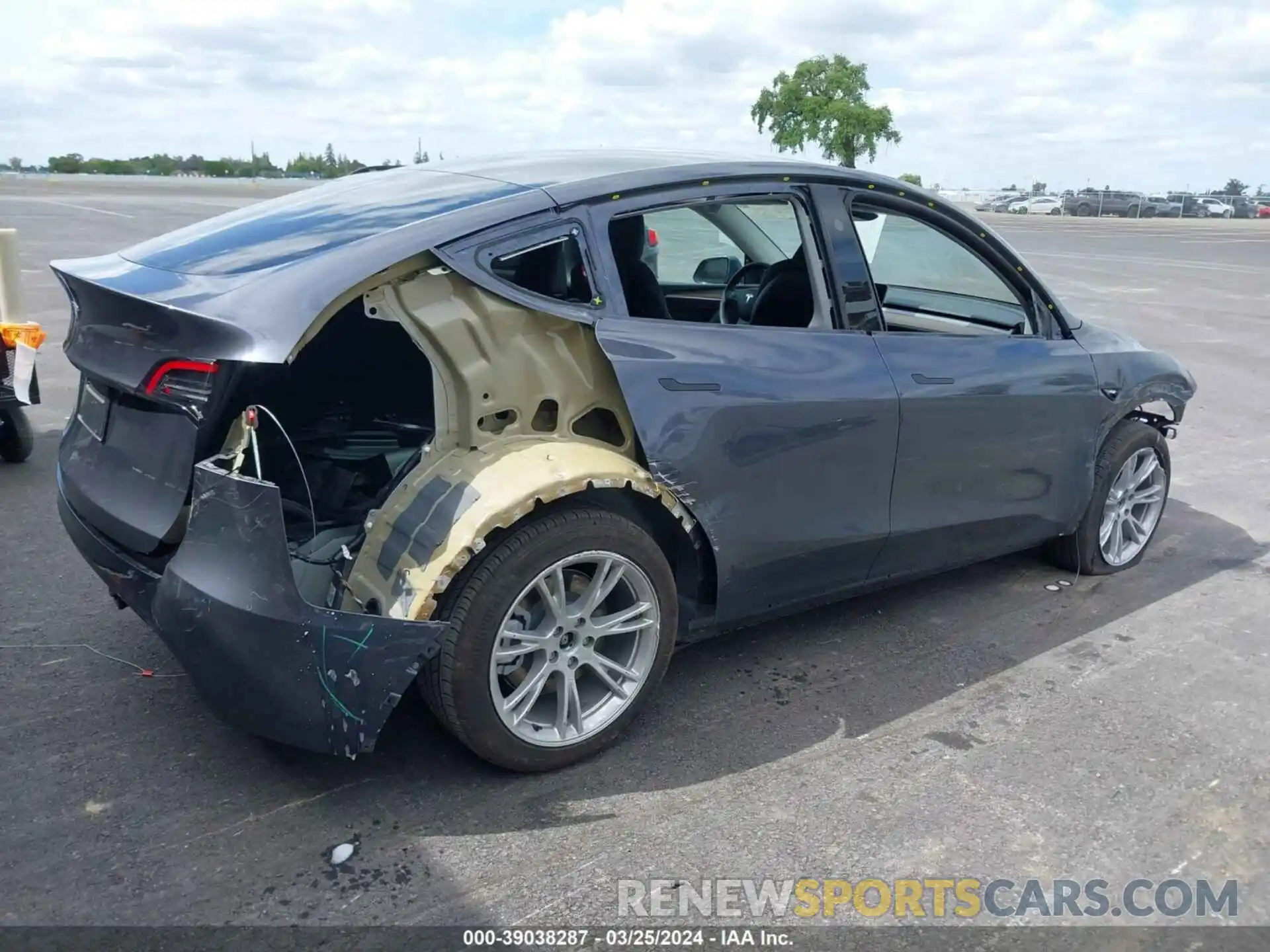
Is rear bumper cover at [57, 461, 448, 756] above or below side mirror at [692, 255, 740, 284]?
below

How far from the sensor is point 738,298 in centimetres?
418

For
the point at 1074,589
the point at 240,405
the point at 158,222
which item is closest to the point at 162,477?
the point at 240,405

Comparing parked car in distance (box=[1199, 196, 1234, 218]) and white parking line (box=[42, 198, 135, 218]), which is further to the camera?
parked car in distance (box=[1199, 196, 1234, 218])

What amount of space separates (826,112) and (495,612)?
7915 cm

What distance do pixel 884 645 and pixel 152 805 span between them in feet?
8.50

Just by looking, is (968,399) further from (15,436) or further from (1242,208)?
(1242,208)

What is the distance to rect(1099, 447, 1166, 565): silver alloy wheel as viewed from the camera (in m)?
4.84

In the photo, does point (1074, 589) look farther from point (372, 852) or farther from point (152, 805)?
point (152, 805)

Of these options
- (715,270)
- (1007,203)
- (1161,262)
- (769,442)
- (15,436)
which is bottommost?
(15,436)

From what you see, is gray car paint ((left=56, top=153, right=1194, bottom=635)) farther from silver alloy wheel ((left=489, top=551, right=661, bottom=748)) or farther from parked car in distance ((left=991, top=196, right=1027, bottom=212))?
parked car in distance ((left=991, top=196, right=1027, bottom=212))

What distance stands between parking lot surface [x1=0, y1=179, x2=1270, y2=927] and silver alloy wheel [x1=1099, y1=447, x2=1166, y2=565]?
0.20 meters

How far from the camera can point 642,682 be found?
332 centimetres

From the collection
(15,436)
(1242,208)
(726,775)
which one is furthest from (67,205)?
(1242,208)

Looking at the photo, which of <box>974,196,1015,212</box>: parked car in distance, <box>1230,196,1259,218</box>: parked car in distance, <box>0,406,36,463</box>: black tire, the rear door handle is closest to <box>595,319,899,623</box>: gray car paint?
the rear door handle
